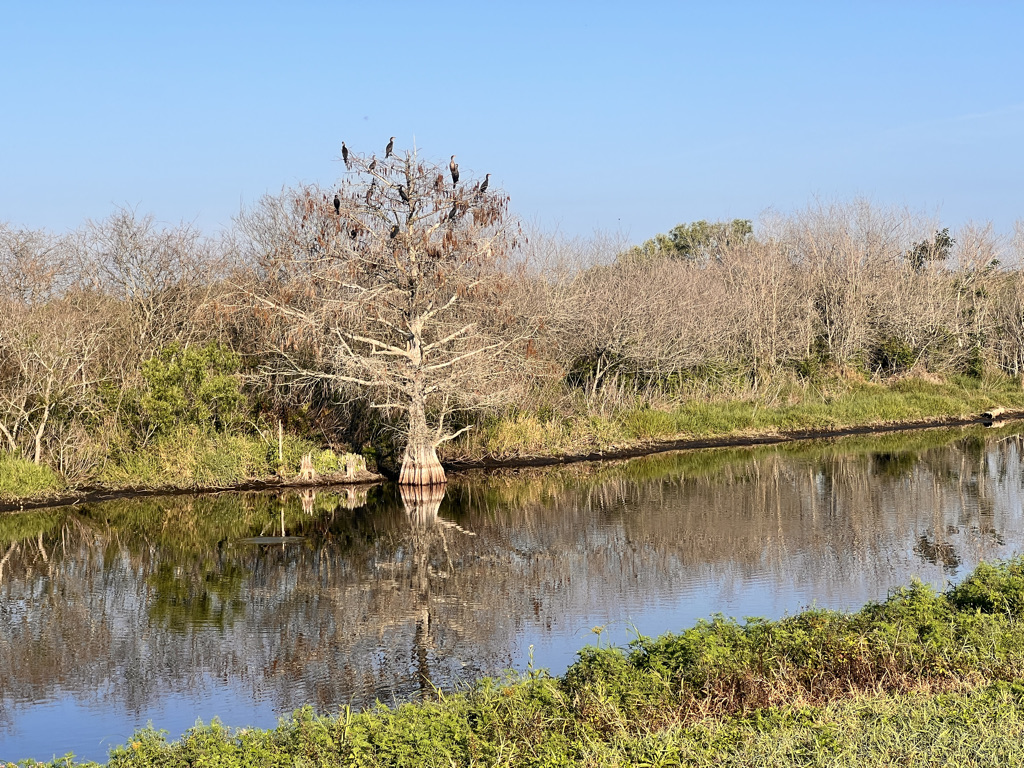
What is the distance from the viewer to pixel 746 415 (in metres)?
37.1

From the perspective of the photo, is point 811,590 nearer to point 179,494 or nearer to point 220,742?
point 220,742

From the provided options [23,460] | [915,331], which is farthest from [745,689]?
[915,331]

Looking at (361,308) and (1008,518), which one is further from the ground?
(361,308)

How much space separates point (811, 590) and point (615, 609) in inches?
109

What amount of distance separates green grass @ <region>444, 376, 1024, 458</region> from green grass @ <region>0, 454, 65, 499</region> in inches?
390

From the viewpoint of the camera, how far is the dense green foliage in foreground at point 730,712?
784cm

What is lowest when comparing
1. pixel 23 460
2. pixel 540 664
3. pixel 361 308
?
pixel 540 664

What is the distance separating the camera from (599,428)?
32469mm

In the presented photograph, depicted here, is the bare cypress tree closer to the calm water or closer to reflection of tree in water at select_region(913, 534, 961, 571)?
the calm water

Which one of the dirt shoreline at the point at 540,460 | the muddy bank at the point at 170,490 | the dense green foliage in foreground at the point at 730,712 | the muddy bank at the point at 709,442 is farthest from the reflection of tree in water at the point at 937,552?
the muddy bank at the point at 170,490

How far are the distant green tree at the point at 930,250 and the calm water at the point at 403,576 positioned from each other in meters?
26.8

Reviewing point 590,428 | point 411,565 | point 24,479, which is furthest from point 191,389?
point 590,428

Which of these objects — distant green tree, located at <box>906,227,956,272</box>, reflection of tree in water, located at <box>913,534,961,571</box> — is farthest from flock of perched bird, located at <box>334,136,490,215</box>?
distant green tree, located at <box>906,227,956,272</box>

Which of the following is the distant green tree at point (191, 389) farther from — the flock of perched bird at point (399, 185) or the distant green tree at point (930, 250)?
the distant green tree at point (930, 250)
